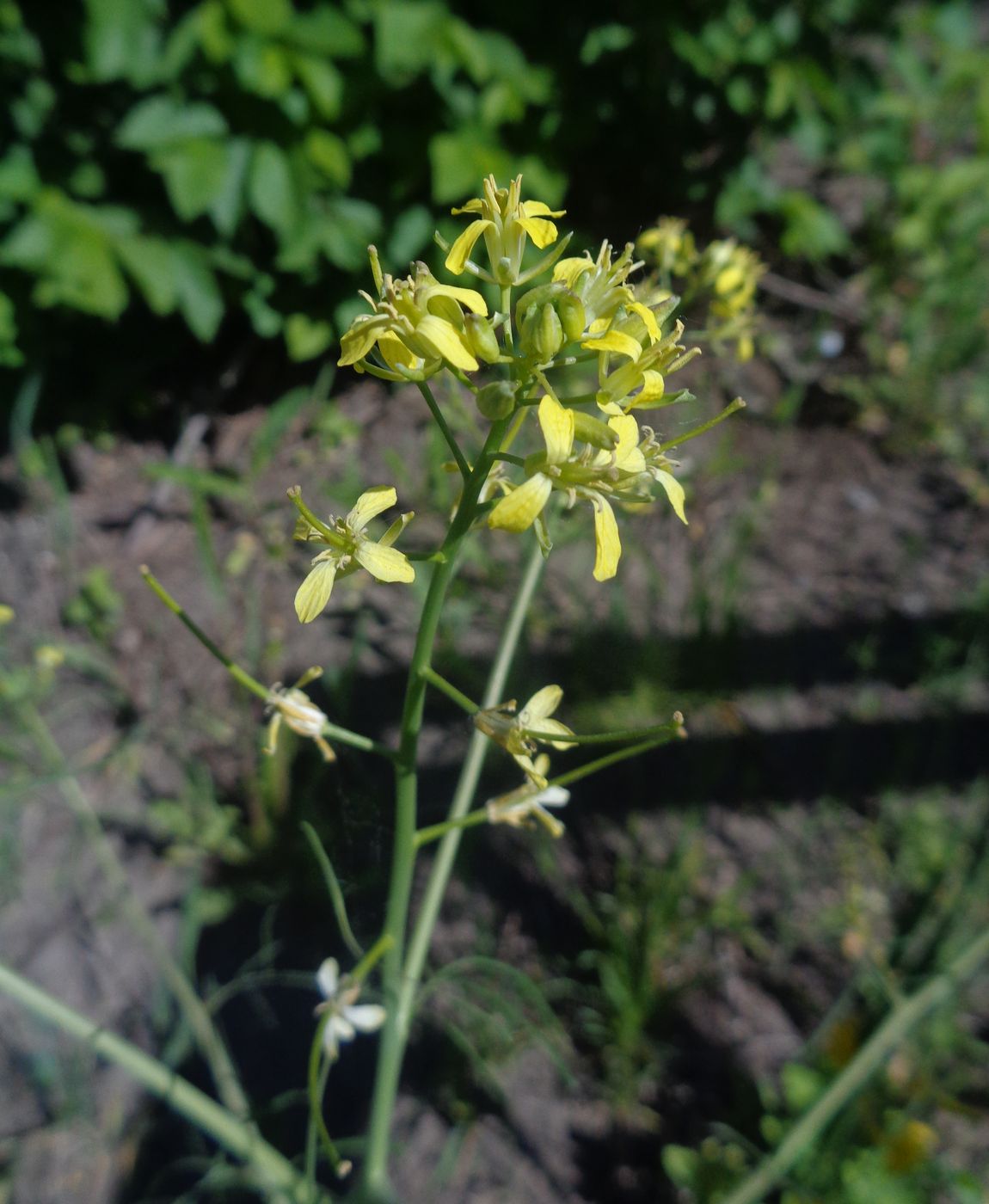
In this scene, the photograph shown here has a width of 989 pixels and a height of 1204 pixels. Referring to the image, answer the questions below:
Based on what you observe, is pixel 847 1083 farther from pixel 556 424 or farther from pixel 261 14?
pixel 261 14

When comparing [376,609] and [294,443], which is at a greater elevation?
[294,443]

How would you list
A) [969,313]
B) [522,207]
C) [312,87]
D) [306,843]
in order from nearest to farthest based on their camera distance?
[522,207]
[306,843]
[312,87]
[969,313]

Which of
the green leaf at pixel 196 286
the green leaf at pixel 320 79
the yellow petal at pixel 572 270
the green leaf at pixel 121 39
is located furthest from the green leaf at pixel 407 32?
the yellow petal at pixel 572 270

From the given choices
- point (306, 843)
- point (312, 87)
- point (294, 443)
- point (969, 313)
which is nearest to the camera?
point (306, 843)

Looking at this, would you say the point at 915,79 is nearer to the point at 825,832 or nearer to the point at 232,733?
the point at 825,832

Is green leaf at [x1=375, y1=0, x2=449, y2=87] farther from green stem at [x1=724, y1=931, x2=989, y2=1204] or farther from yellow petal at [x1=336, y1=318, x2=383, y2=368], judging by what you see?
green stem at [x1=724, y1=931, x2=989, y2=1204]

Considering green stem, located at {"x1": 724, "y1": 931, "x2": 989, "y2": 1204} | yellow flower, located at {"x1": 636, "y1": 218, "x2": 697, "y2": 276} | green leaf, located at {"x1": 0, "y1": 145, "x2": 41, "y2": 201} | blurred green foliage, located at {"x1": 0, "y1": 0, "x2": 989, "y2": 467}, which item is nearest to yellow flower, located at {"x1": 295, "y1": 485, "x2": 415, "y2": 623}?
yellow flower, located at {"x1": 636, "y1": 218, "x2": 697, "y2": 276}

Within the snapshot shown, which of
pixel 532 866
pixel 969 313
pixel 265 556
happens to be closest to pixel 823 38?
pixel 969 313
